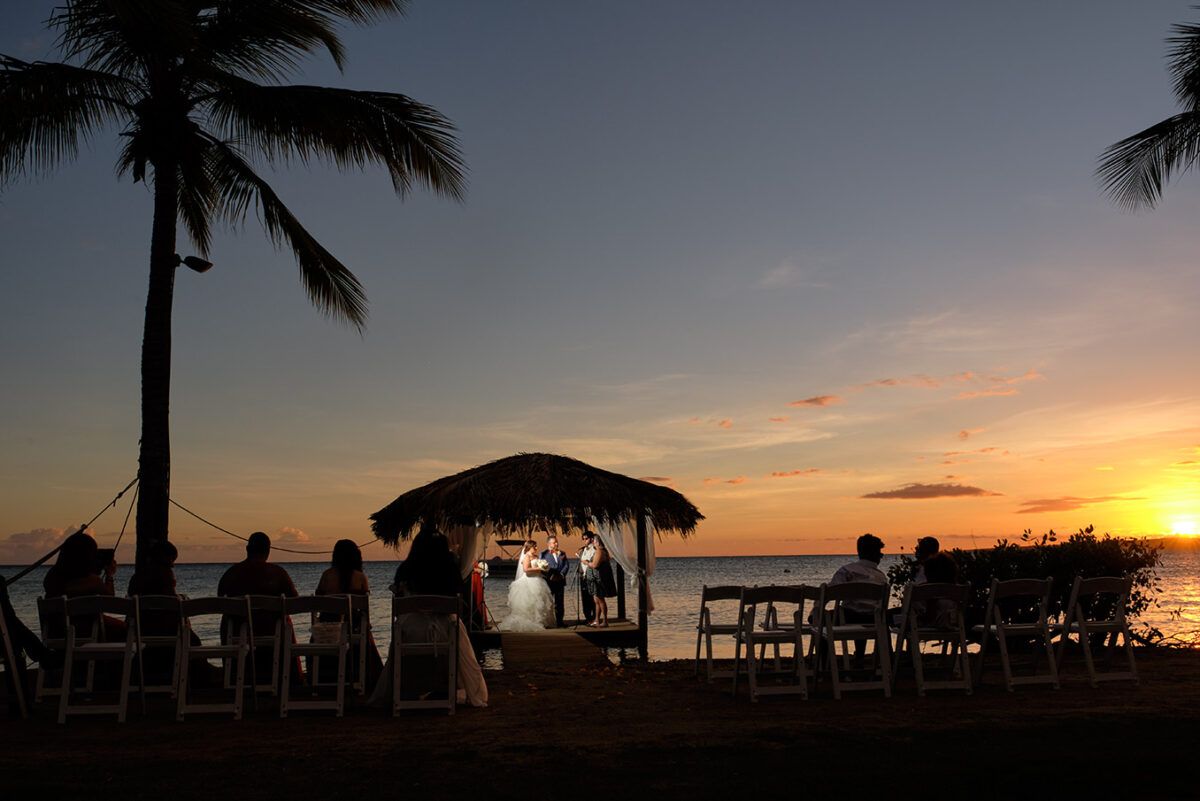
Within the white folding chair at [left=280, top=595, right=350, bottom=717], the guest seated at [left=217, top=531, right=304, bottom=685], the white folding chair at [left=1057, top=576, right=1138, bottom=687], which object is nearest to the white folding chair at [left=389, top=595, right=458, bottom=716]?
the white folding chair at [left=280, top=595, right=350, bottom=717]

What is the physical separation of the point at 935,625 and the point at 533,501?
23.2ft

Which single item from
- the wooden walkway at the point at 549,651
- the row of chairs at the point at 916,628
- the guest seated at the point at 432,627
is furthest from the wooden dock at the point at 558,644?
the row of chairs at the point at 916,628

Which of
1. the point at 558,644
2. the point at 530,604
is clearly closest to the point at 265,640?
the point at 558,644

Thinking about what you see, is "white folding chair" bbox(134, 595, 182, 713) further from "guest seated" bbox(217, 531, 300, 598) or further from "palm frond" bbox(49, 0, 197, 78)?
"palm frond" bbox(49, 0, 197, 78)

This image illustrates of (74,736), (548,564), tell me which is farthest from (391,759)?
(548,564)

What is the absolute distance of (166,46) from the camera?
10.5 metres

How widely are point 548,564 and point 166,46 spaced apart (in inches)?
454

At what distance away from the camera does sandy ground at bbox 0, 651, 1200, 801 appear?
5.09 m

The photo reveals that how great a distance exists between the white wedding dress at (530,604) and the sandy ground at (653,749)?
30.1ft

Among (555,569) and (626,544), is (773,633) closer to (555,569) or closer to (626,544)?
(626,544)

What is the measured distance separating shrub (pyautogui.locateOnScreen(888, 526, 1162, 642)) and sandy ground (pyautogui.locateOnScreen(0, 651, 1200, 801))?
3860 millimetres

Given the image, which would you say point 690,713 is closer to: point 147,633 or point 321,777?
point 321,777

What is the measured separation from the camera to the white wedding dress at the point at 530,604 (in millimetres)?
17922

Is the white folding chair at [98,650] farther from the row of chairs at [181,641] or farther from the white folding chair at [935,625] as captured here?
the white folding chair at [935,625]
